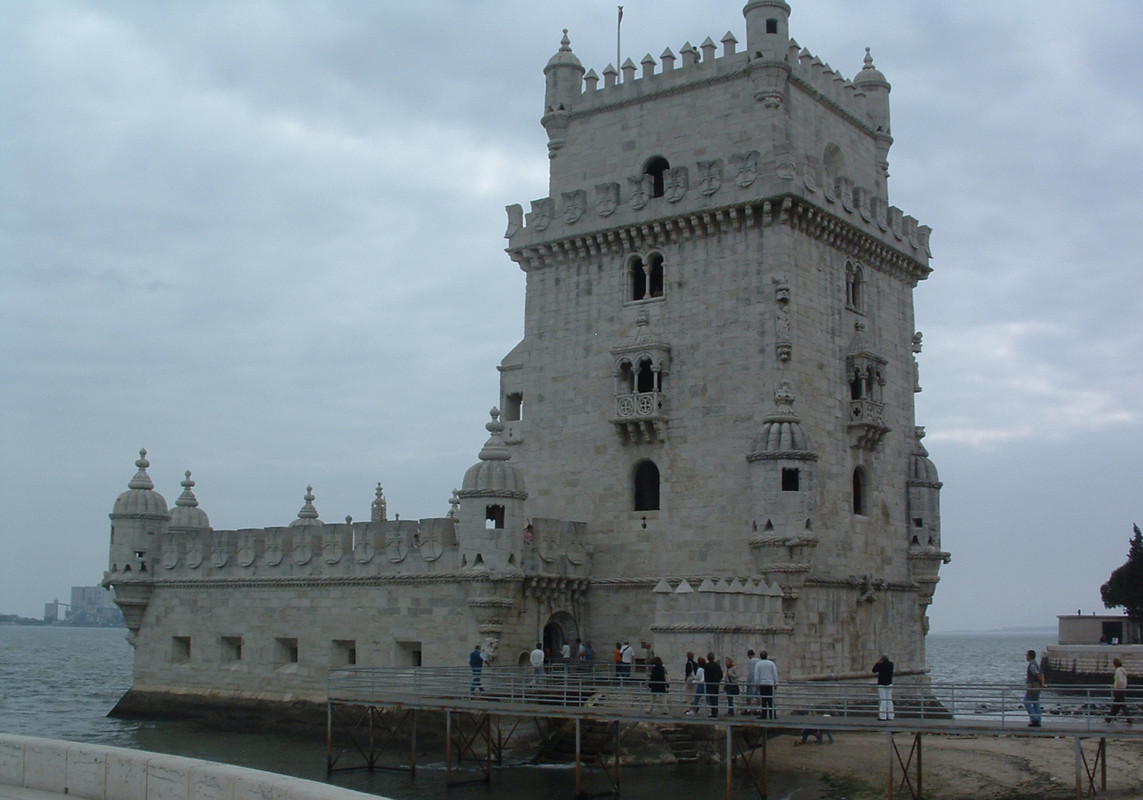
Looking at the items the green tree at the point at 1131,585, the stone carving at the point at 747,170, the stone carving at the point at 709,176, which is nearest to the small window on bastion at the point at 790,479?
the stone carving at the point at 747,170

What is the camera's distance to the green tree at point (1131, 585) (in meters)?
73.0

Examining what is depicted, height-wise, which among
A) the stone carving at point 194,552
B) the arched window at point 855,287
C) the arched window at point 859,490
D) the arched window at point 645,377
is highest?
the arched window at point 855,287

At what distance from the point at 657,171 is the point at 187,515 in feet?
65.1

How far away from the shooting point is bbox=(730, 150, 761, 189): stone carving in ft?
116

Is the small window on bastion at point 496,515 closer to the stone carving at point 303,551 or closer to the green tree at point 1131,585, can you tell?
the stone carving at point 303,551

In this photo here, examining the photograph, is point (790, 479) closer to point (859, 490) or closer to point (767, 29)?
point (859, 490)

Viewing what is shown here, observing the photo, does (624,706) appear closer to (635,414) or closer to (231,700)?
(635,414)

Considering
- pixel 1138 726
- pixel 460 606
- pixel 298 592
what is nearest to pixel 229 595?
pixel 298 592

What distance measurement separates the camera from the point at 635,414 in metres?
36.2

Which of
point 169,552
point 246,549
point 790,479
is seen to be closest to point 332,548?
point 246,549

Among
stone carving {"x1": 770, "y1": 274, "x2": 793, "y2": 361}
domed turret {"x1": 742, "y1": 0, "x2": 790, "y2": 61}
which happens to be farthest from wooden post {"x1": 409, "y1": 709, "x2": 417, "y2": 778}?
domed turret {"x1": 742, "y1": 0, "x2": 790, "y2": 61}

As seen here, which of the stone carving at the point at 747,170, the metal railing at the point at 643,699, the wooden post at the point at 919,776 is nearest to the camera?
the metal railing at the point at 643,699

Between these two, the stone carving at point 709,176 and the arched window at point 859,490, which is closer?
the stone carving at point 709,176

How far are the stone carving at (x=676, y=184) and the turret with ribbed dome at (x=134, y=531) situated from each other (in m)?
20.2
